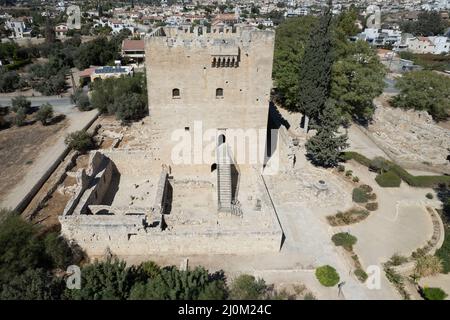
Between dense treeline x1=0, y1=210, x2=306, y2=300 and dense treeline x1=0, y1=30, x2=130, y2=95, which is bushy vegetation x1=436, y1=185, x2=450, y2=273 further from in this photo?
dense treeline x1=0, y1=30, x2=130, y2=95

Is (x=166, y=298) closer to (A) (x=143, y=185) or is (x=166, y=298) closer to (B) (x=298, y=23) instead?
(A) (x=143, y=185)

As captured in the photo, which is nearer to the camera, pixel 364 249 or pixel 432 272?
pixel 432 272

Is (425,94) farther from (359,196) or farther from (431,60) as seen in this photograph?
(431,60)

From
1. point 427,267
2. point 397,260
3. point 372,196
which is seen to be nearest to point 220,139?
point 372,196

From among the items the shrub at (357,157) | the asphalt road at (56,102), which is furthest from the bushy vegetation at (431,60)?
the asphalt road at (56,102)

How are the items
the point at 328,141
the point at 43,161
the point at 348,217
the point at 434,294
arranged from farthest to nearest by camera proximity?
the point at 43,161, the point at 328,141, the point at 348,217, the point at 434,294

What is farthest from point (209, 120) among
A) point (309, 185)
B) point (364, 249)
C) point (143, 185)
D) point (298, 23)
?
point (298, 23)
